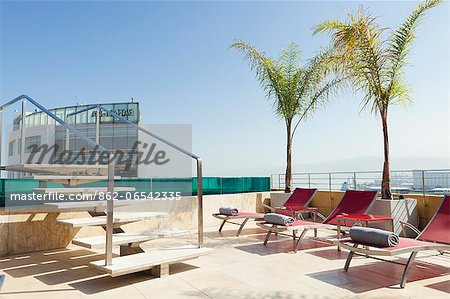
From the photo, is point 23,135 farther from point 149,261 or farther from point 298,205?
point 298,205

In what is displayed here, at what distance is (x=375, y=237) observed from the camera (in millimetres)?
4047

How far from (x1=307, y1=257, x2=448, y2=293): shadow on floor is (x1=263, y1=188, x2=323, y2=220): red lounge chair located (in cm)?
282

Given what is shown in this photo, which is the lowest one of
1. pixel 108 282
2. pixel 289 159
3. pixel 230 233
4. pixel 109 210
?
pixel 230 233

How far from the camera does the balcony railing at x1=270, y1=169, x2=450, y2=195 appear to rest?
7.10m

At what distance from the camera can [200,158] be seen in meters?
4.85

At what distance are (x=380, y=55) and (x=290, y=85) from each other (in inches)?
131

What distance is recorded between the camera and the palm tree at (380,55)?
7216mm

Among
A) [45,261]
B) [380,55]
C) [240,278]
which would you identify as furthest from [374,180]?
[45,261]

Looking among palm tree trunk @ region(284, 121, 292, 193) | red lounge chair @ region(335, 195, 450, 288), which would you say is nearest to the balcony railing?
palm tree trunk @ region(284, 121, 292, 193)

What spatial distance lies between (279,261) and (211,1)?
280 inches

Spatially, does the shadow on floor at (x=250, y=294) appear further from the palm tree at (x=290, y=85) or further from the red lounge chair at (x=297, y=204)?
the palm tree at (x=290, y=85)

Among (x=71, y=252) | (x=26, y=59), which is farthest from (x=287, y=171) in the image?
(x=26, y=59)

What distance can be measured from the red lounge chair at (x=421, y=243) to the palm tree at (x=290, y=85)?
5113 millimetres

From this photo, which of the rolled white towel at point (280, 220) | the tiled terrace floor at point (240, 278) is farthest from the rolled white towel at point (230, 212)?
the tiled terrace floor at point (240, 278)
